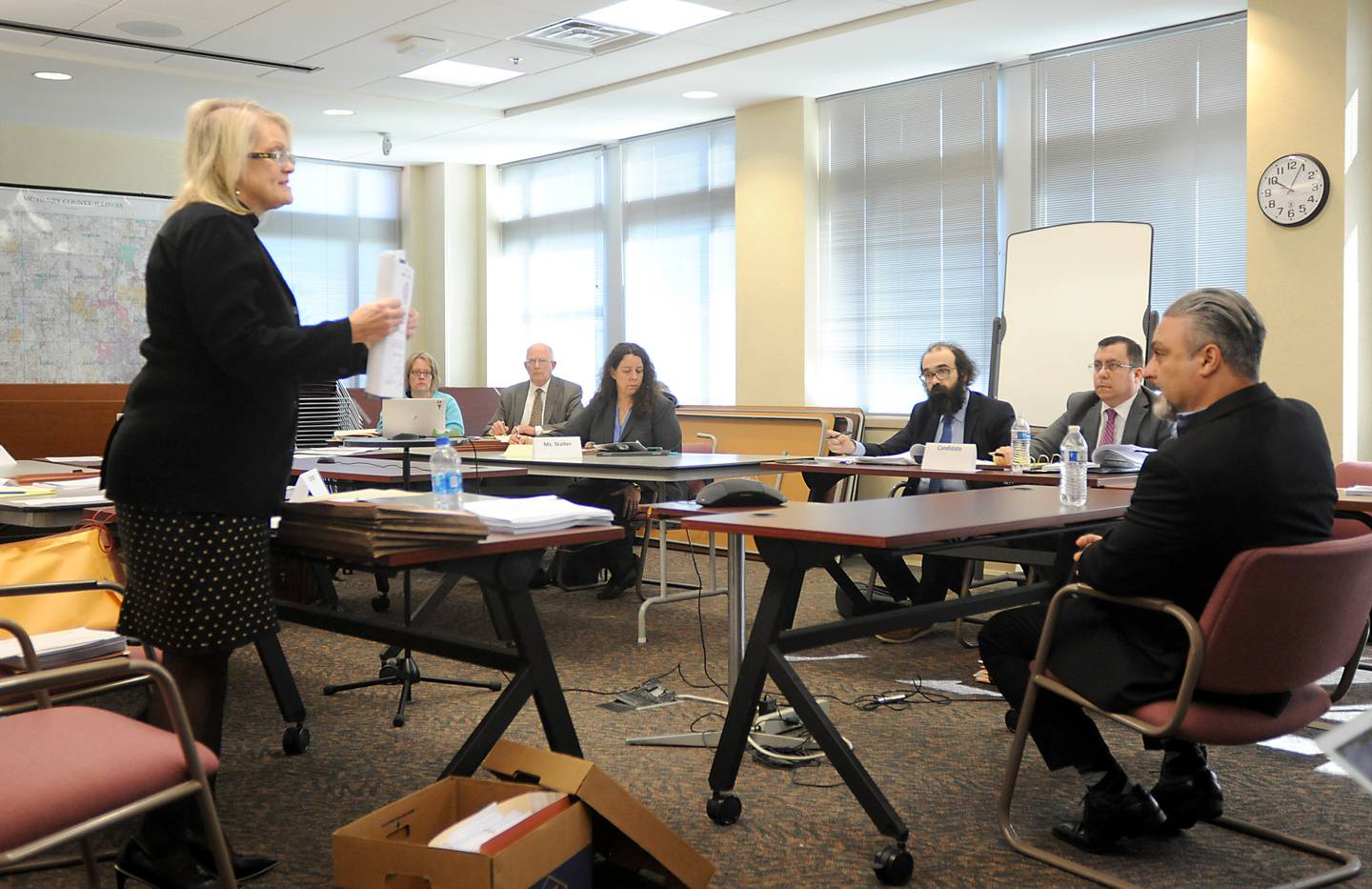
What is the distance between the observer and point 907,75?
7.06 metres

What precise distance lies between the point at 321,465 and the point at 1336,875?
3582 millimetres

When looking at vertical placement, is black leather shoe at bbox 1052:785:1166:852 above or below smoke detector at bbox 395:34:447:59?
below

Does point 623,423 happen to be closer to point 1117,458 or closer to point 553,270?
point 1117,458

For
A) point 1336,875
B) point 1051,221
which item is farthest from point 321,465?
point 1051,221

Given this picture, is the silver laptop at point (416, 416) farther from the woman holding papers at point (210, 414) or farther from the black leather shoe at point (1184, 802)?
the black leather shoe at point (1184, 802)

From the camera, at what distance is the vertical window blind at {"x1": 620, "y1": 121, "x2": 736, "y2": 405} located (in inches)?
329

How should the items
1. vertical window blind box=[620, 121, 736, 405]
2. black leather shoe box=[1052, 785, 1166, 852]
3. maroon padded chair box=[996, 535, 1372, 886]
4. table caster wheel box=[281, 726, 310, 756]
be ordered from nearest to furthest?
maroon padded chair box=[996, 535, 1372, 886], black leather shoe box=[1052, 785, 1166, 852], table caster wheel box=[281, 726, 310, 756], vertical window blind box=[620, 121, 736, 405]

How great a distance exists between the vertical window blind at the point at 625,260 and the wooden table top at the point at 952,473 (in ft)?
11.6

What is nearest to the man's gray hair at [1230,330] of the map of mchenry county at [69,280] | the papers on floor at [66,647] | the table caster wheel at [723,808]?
the table caster wheel at [723,808]

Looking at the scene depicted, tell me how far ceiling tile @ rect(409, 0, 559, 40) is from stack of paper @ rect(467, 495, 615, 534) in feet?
13.7

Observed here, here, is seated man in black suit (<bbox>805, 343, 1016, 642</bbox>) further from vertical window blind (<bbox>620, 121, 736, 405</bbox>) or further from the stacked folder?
the stacked folder

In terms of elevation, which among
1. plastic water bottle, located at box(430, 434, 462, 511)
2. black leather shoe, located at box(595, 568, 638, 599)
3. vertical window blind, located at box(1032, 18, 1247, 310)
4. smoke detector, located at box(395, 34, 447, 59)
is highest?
smoke detector, located at box(395, 34, 447, 59)

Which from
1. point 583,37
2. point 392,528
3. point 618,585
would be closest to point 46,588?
point 392,528

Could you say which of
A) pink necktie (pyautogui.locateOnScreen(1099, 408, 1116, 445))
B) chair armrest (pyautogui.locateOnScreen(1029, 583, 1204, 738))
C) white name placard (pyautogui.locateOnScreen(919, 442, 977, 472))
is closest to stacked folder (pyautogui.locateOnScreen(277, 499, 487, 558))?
chair armrest (pyautogui.locateOnScreen(1029, 583, 1204, 738))
